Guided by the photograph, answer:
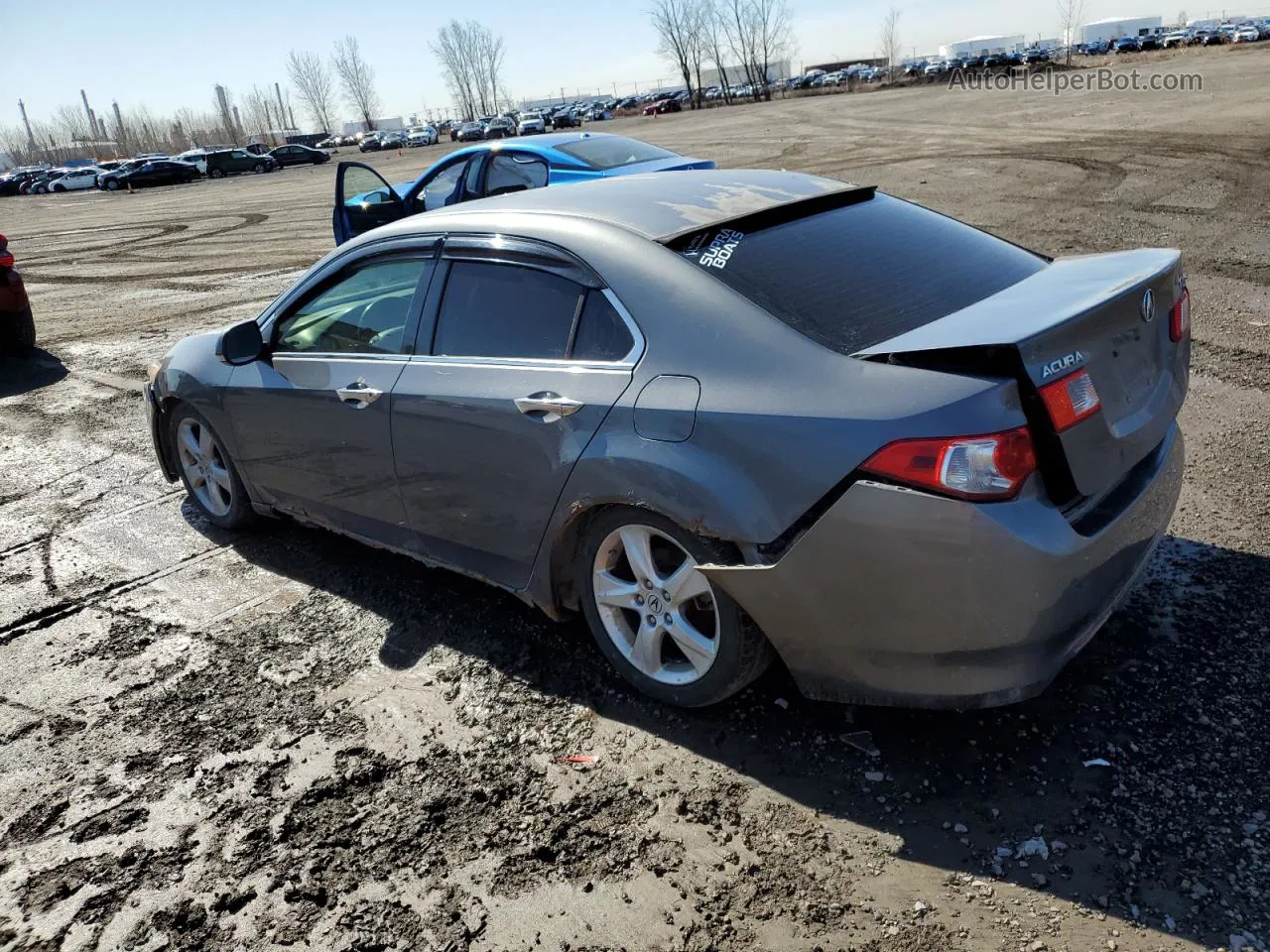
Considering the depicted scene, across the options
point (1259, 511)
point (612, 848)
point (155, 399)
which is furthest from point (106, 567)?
point (1259, 511)

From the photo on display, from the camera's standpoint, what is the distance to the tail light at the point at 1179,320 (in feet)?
10.5

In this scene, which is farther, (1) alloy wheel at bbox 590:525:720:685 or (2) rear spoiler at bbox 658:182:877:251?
(2) rear spoiler at bbox 658:182:877:251

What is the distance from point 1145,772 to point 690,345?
178 cm

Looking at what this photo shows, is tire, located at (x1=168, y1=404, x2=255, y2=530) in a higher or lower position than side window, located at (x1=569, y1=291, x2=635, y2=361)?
lower

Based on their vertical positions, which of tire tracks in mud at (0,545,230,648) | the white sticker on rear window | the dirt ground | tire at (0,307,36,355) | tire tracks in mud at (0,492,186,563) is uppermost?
the white sticker on rear window

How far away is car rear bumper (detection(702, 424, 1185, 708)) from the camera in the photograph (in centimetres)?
248

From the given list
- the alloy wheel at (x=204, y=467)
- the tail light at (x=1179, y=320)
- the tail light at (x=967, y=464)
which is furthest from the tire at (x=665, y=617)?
the alloy wheel at (x=204, y=467)

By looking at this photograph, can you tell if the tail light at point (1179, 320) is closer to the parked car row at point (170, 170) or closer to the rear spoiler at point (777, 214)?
the rear spoiler at point (777, 214)

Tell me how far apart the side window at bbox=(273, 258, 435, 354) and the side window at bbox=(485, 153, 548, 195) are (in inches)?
253

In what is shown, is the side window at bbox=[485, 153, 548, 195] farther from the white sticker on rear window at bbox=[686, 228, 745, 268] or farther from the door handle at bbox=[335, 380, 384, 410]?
the white sticker on rear window at bbox=[686, 228, 745, 268]

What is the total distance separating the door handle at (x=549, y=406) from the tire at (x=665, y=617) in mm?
354

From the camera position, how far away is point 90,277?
626 inches

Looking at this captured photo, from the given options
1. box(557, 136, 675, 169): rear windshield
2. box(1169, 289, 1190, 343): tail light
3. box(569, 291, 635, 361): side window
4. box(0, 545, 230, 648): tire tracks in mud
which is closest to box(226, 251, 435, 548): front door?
box(0, 545, 230, 648): tire tracks in mud

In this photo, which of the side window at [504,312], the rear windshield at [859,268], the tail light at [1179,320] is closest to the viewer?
the rear windshield at [859,268]
